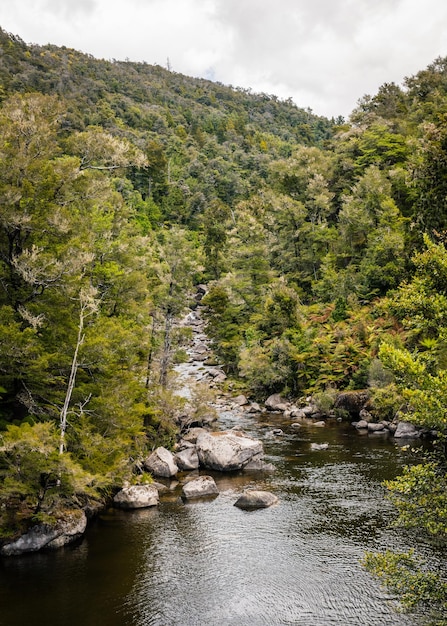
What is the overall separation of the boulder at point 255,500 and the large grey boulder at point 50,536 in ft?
22.9

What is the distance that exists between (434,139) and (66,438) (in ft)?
80.5

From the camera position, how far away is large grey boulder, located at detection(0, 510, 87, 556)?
55.0 feet

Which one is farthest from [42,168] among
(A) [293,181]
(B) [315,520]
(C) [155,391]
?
(A) [293,181]

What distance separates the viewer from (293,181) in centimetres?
6638

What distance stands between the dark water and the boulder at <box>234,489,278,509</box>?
2.06 feet

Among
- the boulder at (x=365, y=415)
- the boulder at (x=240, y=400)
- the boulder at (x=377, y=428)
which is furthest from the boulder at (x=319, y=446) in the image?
the boulder at (x=240, y=400)

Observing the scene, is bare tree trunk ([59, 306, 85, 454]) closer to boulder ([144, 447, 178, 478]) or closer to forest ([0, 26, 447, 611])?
forest ([0, 26, 447, 611])

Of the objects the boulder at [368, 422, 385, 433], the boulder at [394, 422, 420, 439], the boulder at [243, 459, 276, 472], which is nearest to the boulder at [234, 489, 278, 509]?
the boulder at [243, 459, 276, 472]

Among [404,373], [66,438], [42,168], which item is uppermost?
[42,168]

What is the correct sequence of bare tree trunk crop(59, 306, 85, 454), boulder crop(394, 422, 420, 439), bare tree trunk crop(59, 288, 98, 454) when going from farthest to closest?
1. boulder crop(394, 422, 420, 439)
2. bare tree trunk crop(59, 288, 98, 454)
3. bare tree trunk crop(59, 306, 85, 454)

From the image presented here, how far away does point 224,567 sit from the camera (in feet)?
52.1

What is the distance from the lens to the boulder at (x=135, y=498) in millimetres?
21453

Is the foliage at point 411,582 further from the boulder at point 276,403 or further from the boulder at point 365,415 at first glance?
the boulder at point 276,403

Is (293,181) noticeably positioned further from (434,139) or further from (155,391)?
(155,391)
